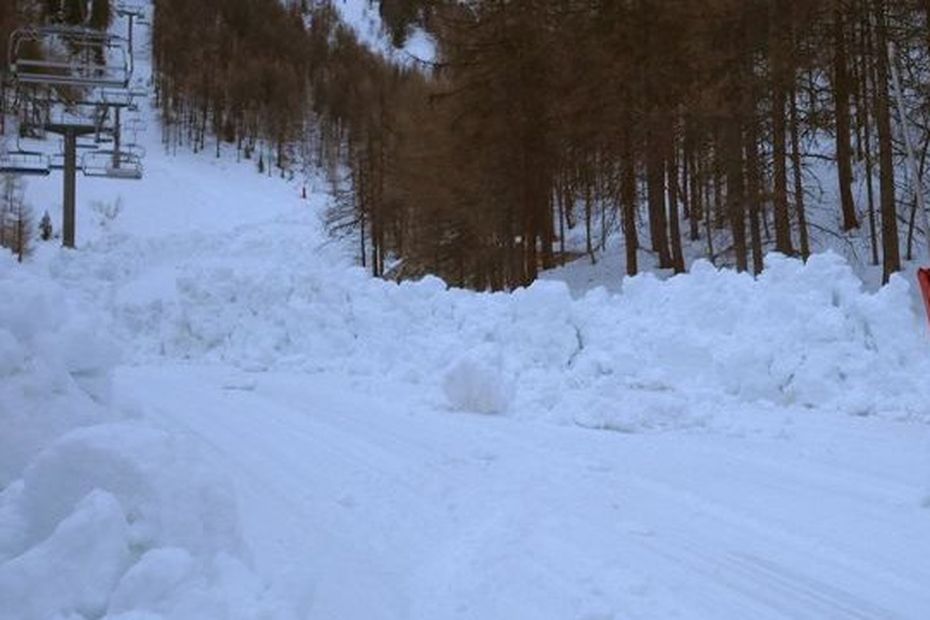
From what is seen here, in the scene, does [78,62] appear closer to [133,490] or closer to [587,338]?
[587,338]

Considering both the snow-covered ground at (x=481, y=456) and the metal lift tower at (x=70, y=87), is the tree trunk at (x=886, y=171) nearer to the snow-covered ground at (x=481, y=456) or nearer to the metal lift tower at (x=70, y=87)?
the snow-covered ground at (x=481, y=456)

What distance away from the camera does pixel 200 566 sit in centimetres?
349

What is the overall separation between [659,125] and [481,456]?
50.6 feet

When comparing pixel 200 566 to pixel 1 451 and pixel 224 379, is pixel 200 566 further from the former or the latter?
pixel 224 379

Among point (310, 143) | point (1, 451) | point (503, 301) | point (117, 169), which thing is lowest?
point (1, 451)

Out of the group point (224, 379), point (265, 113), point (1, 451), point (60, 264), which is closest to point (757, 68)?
point (224, 379)

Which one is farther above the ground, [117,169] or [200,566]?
[117,169]

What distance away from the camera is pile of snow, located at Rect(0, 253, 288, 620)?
10.4ft

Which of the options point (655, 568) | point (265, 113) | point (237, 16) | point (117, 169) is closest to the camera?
point (655, 568)

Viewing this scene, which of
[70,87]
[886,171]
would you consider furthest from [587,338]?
[70,87]

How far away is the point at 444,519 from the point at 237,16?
118 m

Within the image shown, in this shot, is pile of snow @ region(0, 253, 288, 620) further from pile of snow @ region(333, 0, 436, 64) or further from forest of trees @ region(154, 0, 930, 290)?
pile of snow @ region(333, 0, 436, 64)

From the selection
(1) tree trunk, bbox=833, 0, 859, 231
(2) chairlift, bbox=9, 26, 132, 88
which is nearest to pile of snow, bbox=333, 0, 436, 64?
(2) chairlift, bbox=9, 26, 132, 88

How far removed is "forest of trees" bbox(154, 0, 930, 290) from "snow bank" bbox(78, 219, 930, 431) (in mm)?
7676
